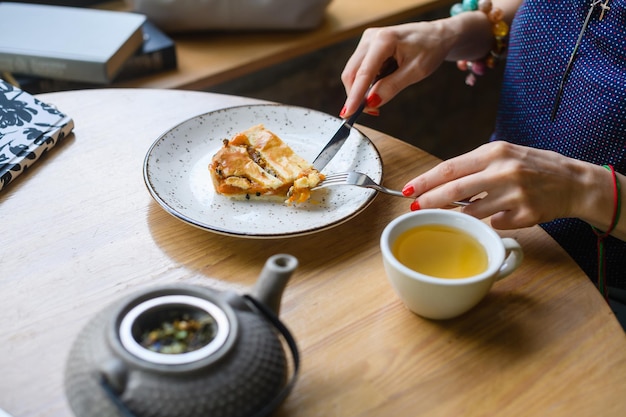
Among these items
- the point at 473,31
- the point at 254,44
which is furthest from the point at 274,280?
the point at 254,44

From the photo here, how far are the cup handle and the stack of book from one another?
3.71 ft

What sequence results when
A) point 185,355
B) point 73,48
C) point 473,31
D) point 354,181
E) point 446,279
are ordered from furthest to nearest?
point 73,48
point 473,31
point 354,181
point 446,279
point 185,355

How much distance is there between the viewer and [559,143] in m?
1.13

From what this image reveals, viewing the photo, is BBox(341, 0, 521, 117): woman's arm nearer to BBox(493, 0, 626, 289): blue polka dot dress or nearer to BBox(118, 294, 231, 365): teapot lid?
BBox(493, 0, 626, 289): blue polka dot dress

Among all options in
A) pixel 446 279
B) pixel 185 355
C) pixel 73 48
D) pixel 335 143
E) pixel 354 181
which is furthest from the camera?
pixel 73 48

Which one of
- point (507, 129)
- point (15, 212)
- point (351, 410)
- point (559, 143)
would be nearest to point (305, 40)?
point (507, 129)

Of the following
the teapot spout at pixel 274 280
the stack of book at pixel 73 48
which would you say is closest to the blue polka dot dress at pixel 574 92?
the teapot spout at pixel 274 280

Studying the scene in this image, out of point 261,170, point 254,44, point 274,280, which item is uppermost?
point 274,280

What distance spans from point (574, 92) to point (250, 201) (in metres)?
0.61

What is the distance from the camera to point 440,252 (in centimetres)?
79

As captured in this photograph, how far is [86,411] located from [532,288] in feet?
1.89

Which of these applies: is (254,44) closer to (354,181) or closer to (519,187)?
(354,181)

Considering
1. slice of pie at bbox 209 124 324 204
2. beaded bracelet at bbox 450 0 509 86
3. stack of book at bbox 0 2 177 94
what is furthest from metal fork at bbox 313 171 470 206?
stack of book at bbox 0 2 177 94

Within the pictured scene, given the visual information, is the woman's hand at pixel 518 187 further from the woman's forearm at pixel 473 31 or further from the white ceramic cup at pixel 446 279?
the woman's forearm at pixel 473 31
